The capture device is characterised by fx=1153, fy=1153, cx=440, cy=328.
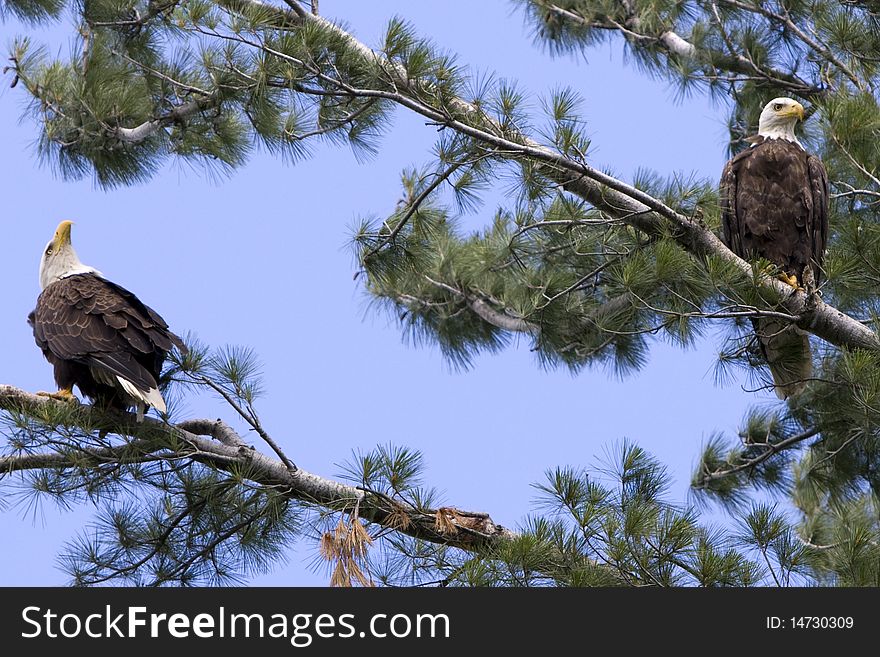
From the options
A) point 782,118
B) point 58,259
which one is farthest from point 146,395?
point 782,118

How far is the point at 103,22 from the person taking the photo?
452 centimetres

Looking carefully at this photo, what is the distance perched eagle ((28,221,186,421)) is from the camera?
3.49 metres

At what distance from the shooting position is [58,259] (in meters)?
4.29

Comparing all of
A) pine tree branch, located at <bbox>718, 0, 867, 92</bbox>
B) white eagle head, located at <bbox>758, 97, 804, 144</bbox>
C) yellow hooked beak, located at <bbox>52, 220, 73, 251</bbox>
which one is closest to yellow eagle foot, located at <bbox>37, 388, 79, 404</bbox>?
yellow hooked beak, located at <bbox>52, 220, 73, 251</bbox>

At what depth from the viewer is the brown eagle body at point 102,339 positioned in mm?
3531

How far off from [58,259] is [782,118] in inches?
118

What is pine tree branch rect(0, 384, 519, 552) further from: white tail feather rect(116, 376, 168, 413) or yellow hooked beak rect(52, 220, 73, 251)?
yellow hooked beak rect(52, 220, 73, 251)

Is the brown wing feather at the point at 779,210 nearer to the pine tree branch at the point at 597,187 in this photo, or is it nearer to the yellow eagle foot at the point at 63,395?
the pine tree branch at the point at 597,187

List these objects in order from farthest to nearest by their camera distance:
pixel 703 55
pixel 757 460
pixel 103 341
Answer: pixel 703 55 → pixel 757 460 → pixel 103 341

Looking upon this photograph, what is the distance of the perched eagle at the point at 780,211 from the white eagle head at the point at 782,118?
12 cm

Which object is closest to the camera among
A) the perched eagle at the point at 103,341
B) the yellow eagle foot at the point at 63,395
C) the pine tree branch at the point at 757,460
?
the perched eagle at the point at 103,341

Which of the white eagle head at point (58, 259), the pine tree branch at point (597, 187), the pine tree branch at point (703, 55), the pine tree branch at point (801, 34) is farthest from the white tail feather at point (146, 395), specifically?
the pine tree branch at point (703, 55)

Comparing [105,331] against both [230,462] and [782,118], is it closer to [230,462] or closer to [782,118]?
[230,462]
